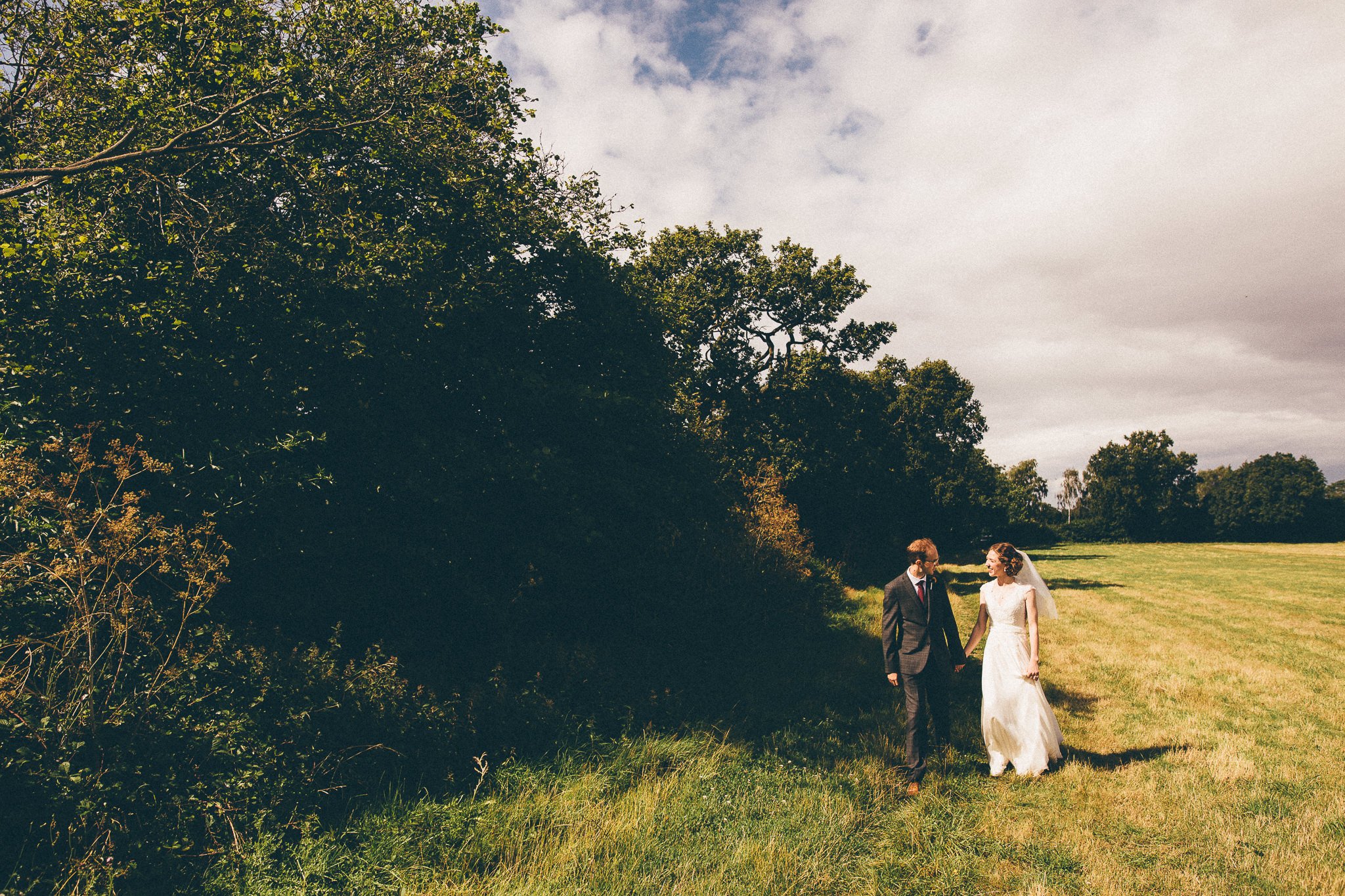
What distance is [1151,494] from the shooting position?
77.8 meters

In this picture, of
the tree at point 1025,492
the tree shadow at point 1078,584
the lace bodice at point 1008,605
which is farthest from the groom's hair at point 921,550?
the tree at point 1025,492

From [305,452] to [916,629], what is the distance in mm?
8248

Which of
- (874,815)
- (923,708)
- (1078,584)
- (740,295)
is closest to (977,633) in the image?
(923,708)

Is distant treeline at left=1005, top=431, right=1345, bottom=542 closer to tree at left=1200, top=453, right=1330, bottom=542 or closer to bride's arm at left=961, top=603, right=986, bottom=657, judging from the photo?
tree at left=1200, top=453, right=1330, bottom=542

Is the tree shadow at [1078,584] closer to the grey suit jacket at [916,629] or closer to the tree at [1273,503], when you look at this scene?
the grey suit jacket at [916,629]

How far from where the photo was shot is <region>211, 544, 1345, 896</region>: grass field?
179 inches

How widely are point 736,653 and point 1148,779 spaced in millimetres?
6529

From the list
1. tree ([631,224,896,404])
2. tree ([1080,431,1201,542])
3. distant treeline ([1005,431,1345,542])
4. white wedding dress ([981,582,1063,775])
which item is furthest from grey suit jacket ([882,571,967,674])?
tree ([1080,431,1201,542])

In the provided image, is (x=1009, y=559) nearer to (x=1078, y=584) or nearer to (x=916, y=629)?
(x=916, y=629)

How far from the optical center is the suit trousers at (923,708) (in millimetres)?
6145

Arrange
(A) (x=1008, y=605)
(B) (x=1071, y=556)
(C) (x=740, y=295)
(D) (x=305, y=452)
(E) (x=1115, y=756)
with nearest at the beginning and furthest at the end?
(A) (x=1008, y=605), (E) (x=1115, y=756), (D) (x=305, y=452), (C) (x=740, y=295), (B) (x=1071, y=556)

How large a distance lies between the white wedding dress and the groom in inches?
17.9

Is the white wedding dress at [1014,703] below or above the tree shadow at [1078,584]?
above

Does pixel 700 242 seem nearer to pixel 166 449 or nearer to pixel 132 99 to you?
pixel 132 99
